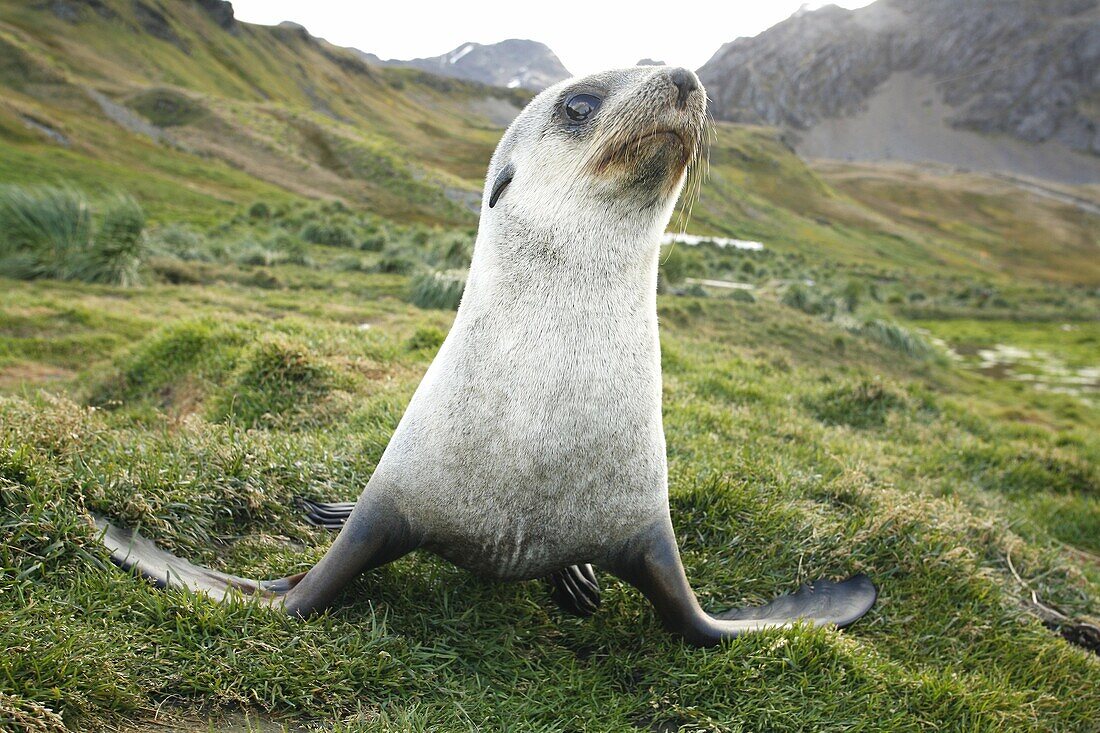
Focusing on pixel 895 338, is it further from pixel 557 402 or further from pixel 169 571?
pixel 169 571

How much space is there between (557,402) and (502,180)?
890 mm

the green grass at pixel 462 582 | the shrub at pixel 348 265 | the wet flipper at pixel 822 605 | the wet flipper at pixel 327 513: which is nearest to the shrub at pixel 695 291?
the shrub at pixel 348 265

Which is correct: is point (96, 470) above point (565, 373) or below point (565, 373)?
below

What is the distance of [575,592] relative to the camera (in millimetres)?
2898

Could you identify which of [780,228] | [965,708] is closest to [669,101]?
[965,708]

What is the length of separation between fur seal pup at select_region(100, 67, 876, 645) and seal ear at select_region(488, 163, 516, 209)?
0.03 meters

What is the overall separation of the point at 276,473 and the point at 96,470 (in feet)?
2.56

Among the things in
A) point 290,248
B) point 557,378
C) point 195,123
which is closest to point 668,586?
point 557,378

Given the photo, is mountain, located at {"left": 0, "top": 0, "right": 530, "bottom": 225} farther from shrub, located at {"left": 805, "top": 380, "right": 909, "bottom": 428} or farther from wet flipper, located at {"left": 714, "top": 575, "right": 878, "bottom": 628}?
wet flipper, located at {"left": 714, "top": 575, "right": 878, "bottom": 628}

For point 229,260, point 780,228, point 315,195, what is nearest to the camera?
point 229,260

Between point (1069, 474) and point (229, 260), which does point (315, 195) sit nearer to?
point (229, 260)

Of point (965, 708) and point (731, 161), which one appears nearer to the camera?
point (965, 708)

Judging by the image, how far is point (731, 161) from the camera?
104875 mm

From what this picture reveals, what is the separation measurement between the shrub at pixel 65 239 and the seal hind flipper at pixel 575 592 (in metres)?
10.5
